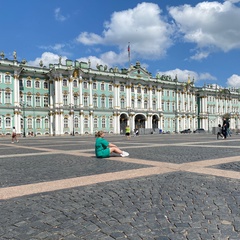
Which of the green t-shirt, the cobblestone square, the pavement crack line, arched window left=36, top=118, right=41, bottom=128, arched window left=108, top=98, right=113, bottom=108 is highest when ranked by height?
arched window left=108, top=98, right=113, bottom=108

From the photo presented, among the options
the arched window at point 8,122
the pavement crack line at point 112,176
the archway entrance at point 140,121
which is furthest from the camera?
the archway entrance at point 140,121

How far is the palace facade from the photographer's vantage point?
2233 inches

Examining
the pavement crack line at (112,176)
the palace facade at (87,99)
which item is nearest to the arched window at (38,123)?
the palace facade at (87,99)

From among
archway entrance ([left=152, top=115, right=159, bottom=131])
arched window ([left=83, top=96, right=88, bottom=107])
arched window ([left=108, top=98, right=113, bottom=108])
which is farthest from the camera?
archway entrance ([left=152, top=115, right=159, bottom=131])

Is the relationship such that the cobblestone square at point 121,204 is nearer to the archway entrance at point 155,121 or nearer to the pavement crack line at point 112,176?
the pavement crack line at point 112,176

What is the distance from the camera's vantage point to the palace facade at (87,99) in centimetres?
5672

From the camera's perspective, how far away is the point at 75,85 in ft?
208

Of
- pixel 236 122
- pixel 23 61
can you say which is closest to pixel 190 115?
pixel 236 122

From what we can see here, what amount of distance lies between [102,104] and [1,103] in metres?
22.8

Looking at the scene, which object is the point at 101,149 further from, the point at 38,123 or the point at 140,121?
the point at 140,121

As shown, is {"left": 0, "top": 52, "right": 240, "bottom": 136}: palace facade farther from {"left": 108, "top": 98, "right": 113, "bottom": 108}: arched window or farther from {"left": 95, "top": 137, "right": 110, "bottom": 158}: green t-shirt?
{"left": 95, "top": 137, "right": 110, "bottom": 158}: green t-shirt

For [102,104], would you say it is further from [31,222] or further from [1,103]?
[31,222]

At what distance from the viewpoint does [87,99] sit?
6556cm

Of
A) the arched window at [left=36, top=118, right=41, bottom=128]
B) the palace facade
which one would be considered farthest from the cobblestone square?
the arched window at [left=36, top=118, right=41, bottom=128]
